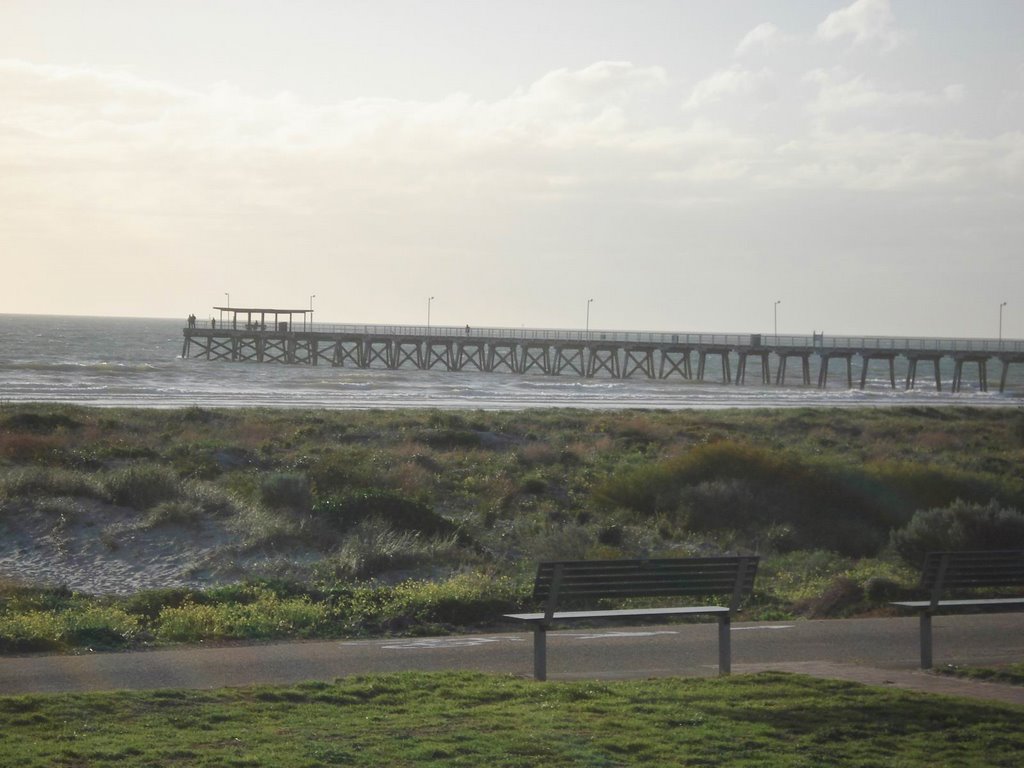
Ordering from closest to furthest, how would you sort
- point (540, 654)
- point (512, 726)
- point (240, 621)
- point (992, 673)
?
point (512, 726) → point (540, 654) → point (992, 673) → point (240, 621)

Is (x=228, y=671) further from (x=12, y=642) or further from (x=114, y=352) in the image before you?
(x=114, y=352)

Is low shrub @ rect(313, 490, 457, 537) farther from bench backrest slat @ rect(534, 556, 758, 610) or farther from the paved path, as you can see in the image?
bench backrest slat @ rect(534, 556, 758, 610)

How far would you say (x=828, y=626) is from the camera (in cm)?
1072

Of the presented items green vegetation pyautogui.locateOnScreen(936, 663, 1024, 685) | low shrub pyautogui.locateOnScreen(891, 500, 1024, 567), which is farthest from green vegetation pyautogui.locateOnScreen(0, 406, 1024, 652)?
green vegetation pyautogui.locateOnScreen(936, 663, 1024, 685)

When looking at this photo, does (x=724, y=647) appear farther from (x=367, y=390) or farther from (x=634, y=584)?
(x=367, y=390)

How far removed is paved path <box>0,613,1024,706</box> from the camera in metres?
8.14

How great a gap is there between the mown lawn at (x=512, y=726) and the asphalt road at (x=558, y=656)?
0.82 metres

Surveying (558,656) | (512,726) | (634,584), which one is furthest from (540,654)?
(512,726)

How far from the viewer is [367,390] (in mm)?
63125

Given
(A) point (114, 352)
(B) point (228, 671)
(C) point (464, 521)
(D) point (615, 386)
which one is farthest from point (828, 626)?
(A) point (114, 352)

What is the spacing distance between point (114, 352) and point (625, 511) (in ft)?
310

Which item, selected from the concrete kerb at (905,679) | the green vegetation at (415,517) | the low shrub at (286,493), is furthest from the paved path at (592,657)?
the low shrub at (286,493)

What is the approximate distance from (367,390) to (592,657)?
5441 cm

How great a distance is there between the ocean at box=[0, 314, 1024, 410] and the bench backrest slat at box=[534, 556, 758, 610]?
35885 mm
